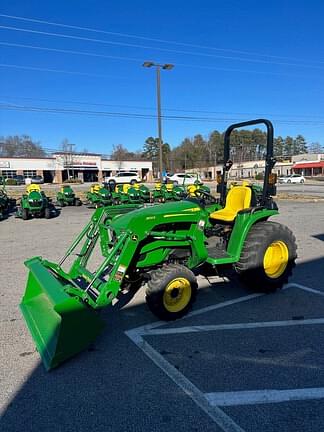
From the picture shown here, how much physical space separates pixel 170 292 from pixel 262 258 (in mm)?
1417

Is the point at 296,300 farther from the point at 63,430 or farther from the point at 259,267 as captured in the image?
the point at 63,430

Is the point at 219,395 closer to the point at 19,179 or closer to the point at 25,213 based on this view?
the point at 25,213

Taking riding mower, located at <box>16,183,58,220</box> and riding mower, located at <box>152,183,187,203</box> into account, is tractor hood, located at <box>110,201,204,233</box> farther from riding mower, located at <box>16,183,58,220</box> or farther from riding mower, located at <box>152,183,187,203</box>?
riding mower, located at <box>152,183,187,203</box>

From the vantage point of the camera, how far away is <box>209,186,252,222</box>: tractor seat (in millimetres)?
4566

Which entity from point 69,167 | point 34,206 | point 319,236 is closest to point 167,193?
point 34,206

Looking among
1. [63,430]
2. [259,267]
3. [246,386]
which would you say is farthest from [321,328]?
[63,430]

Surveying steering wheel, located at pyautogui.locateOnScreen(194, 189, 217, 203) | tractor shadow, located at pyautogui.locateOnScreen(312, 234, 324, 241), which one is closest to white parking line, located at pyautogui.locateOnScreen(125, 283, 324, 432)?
steering wheel, located at pyautogui.locateOnScreen(194, 189, 217, 203)

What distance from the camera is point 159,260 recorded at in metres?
3.93

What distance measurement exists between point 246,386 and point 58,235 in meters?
7.54

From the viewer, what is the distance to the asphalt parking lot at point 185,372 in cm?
222

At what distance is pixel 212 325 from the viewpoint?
351cm

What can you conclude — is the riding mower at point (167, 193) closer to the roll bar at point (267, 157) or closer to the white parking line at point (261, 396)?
the roll bar at point (267, 157)

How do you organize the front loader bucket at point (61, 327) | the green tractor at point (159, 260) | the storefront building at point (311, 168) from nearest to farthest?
the front loader bucket at point (61, 327), the green tractor at point (159, 260), the storefront building at point (311, 168)

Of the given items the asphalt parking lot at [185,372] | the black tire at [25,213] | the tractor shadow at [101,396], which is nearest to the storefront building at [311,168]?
the black tire at [25,213]
